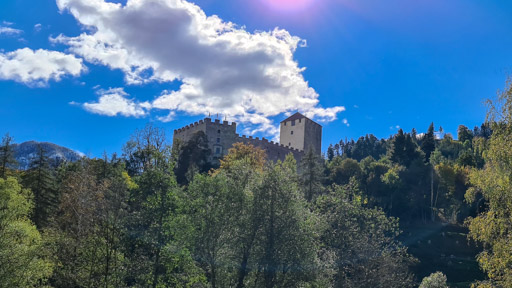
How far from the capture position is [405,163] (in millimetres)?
61531

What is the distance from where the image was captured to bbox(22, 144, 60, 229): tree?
Answer: 30.6 metres

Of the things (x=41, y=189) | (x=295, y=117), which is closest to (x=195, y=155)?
(x=295, y=117)

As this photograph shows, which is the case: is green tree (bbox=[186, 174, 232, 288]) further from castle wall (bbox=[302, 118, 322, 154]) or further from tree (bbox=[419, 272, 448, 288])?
castle wall (bbox=[302, 118, 322, 154])

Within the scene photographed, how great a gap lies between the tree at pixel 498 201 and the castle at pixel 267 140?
118 feet

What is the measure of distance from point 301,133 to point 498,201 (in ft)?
194

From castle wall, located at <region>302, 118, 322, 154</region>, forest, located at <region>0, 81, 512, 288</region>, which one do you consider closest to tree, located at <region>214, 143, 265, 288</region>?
forest, located at <region>0, 81, 512, 288</region>

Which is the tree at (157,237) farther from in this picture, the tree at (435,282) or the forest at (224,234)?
the tree at (435,282)

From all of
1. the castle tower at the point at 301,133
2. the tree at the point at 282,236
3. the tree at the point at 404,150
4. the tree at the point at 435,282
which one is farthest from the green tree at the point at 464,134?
the tree at the point at 282,236

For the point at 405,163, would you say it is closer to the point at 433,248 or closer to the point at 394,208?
the point at 394,208

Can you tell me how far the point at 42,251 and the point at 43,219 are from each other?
8290 mm

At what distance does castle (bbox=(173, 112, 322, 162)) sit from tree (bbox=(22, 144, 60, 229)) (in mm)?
24730

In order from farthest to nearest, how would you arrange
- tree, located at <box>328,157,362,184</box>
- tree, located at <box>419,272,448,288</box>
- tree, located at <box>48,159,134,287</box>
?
tree, located at <box>328,157,362,184</box> → tree, located at <box>419,272,448,288</box> → tree, located at <box>48,159,134,287</box>

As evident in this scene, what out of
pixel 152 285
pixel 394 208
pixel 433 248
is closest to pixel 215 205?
pixel 152 285

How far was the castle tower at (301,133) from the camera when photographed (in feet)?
234
